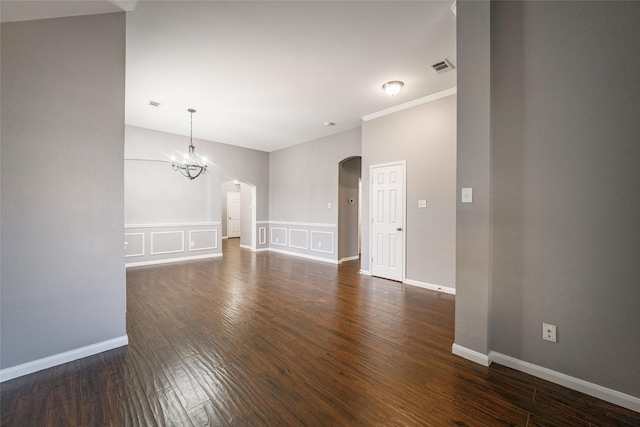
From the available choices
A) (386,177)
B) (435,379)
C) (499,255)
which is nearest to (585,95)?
(499,255)

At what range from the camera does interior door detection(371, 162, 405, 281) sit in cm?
→ 444

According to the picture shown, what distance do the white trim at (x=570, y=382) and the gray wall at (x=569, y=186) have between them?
41mm

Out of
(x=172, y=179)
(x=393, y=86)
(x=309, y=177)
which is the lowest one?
(x=172, y=179)

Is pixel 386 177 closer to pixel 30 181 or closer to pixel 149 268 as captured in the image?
pixel 30 181

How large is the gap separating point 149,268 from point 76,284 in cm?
371

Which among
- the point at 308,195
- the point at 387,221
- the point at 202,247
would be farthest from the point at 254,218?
the point at 387,221

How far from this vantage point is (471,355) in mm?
2115

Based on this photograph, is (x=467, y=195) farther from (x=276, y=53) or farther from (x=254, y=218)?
(x=254, y=218)

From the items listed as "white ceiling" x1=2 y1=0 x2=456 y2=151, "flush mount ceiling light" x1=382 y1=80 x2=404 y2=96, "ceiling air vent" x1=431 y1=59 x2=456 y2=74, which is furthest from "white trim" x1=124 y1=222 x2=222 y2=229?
"ceiling air vent" x1=431 y1=59 x2=456 y2=74

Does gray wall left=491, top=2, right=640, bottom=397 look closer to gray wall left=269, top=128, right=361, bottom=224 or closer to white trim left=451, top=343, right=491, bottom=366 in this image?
white trim left=451, top=343, right=491, bottom=366

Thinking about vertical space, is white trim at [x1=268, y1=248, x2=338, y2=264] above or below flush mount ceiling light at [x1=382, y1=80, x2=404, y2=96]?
below

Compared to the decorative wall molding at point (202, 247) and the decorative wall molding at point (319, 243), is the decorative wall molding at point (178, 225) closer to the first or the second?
the decorative wall molding at point (202, 247)

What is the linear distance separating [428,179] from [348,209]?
2.45 m

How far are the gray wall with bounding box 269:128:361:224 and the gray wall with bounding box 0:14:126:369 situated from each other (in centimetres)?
424
